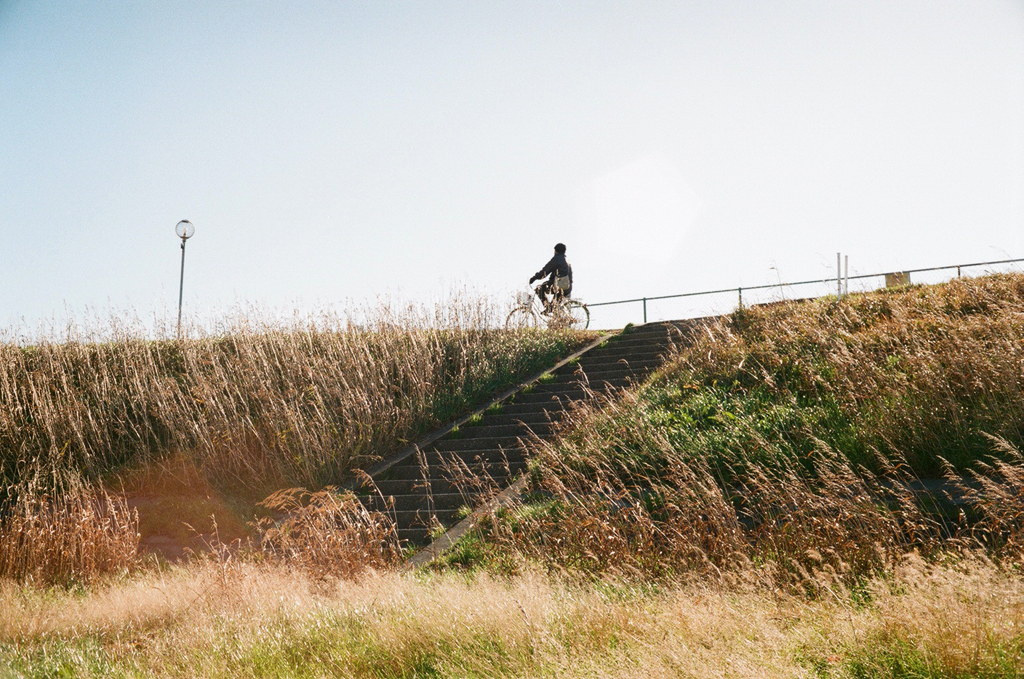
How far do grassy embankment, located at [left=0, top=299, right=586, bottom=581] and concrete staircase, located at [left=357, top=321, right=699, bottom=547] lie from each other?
66cm

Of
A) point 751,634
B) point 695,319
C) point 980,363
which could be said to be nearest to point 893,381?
point 980,363

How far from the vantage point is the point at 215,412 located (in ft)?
39.0

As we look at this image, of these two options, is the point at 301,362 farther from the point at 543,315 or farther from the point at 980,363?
the point at 980,363

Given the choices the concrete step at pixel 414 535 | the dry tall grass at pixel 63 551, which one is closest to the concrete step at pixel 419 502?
the concrete step at pixel 414 535

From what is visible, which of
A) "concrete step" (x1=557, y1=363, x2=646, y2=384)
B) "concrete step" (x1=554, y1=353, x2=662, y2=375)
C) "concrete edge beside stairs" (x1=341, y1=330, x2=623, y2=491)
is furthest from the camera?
"concrete step" (x1=554, y1=353, x2=662, y2=375)

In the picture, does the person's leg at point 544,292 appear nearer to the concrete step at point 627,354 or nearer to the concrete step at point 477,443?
the concrete step at point 627,354

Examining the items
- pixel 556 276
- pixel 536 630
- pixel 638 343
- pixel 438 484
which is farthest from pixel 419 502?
pixel 556 276

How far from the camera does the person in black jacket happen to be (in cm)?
1756

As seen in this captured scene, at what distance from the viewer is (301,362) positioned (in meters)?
12.8

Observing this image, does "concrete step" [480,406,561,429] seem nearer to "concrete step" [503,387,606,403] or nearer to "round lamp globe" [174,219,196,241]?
"concrete step" [503,387,606,403]

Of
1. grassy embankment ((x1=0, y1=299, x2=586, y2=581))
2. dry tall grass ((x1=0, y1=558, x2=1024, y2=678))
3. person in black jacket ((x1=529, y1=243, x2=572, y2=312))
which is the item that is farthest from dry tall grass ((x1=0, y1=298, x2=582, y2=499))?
dry tall grass ((x1=0, y1=558, x2=1024, y2=678))

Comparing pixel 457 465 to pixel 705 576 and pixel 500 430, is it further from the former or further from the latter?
pixel 705 576

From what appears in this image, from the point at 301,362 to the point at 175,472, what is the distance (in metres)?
2.52

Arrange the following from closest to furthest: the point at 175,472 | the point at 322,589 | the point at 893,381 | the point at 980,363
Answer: the point at 322,589 → the point at 980,363 → the point at 893,381 → the point at 175,472
